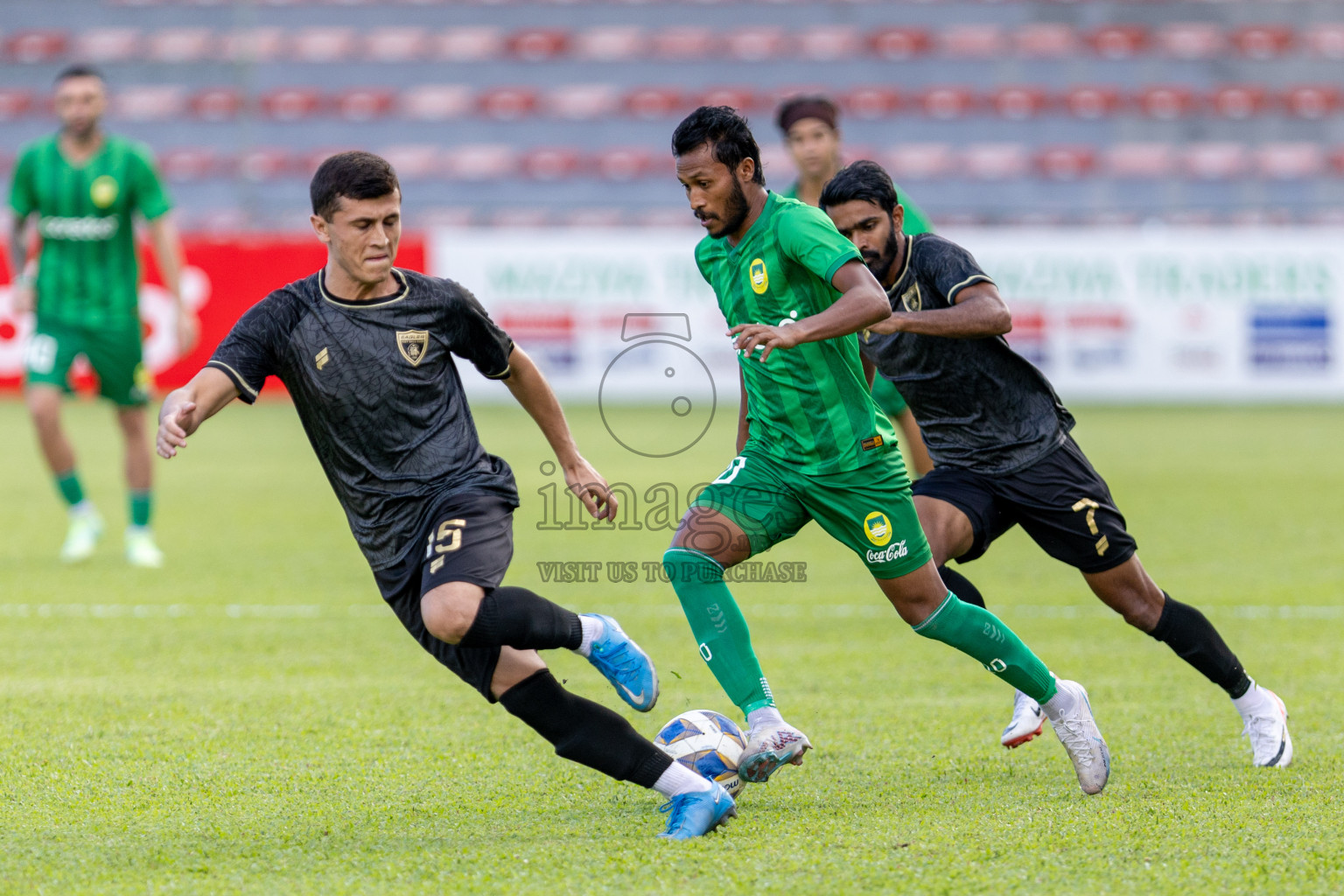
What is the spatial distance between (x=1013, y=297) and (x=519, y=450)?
633 centimetres

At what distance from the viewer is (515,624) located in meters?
3.49

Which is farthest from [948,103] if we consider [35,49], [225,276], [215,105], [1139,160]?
[35,49]

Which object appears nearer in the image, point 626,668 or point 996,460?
point 626,668

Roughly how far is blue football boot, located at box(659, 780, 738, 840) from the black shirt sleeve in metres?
1.17

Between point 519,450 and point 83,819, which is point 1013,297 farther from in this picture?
point 83,819

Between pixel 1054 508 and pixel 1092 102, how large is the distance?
699 inches

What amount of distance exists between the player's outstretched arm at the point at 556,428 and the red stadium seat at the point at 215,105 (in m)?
18.6

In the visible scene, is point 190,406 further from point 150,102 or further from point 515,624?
point 150,102

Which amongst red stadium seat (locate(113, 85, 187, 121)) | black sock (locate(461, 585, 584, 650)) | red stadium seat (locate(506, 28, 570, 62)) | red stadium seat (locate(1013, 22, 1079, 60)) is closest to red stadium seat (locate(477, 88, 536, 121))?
red stadium seat (locate(506, 28, 570, 62))

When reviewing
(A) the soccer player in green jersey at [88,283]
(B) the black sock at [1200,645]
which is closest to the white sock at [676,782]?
(B) the black sock at [1200,645]

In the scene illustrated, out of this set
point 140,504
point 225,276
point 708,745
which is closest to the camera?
point 708,745

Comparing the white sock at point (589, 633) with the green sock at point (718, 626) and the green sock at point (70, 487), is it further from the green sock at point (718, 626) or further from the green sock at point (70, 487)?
the green sock at point (70, 487)

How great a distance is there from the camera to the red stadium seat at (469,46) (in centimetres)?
2191

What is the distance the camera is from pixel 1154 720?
4.74 metres
